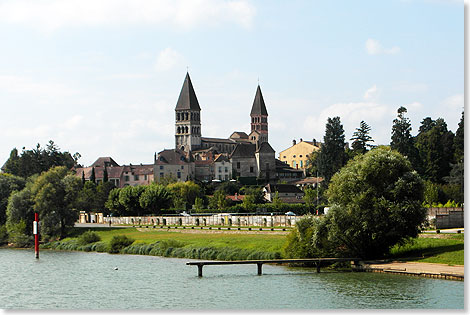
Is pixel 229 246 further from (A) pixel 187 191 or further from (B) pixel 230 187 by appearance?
(B) pixel 230 187

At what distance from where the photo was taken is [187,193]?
146 meters

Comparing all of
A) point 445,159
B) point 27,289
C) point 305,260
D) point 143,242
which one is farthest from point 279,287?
point 445,159

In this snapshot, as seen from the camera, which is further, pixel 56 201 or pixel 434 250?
pixel 56 201

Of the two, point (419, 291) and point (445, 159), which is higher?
point (445, 159)

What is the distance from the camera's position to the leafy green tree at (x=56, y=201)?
3179 inches

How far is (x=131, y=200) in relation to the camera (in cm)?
10775

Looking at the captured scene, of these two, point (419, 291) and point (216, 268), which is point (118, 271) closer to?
point (216, 268)

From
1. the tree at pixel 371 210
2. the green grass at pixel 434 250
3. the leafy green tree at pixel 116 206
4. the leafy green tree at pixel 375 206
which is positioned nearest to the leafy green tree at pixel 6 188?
the leafy green tree at pixel 116 206

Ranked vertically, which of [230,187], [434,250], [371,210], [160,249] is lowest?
[434,250]

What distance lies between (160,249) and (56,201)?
22440 mm

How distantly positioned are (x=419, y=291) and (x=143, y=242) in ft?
117

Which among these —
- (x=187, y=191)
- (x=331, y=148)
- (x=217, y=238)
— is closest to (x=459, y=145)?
(x=331, y=148)

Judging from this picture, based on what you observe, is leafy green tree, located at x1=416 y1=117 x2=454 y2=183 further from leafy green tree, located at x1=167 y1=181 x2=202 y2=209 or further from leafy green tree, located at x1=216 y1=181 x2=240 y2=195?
leafy green tree, located at x1=216 y1=181 x2=240 y2=195

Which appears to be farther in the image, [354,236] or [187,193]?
[187,193]
